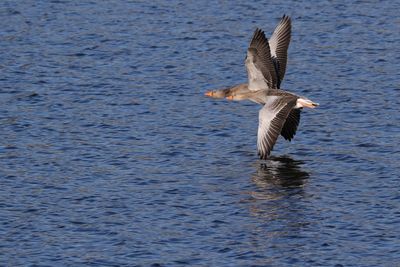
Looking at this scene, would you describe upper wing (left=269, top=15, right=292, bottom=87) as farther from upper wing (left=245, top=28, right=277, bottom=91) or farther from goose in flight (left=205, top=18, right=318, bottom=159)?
upper wing (left=245, top=28, right=277, bottom=91)

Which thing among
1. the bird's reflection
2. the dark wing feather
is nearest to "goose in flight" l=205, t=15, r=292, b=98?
the dark wing feather

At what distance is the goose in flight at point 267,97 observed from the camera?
32.3m

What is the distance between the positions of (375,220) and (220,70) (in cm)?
1673

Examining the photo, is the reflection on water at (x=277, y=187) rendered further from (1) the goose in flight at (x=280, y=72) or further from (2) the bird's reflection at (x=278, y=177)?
(1) the goose in flight at (x=280, y=72)

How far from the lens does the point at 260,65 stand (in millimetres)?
34531

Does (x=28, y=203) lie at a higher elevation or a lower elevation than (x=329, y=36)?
lower

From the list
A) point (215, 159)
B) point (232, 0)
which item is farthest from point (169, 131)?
point (232, 0)

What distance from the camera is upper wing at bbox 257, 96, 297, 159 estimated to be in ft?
105

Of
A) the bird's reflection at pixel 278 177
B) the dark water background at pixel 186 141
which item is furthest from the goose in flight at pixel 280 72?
the bird's reflection at pixel 278 177

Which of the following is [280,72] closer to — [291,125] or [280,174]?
[291,125]

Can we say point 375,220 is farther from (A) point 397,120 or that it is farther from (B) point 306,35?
(B) point 306,35

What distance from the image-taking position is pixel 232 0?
54094 mm

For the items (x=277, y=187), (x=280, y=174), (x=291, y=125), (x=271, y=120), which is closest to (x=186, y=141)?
(x=291, y=125)

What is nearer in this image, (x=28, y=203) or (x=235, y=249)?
(x=235, y=249)
